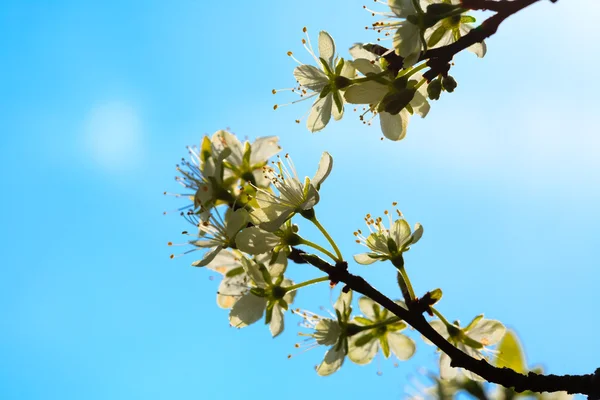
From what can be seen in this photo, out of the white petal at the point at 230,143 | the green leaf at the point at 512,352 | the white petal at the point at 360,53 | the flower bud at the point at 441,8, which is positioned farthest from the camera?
the green leaf at the point at 512,352

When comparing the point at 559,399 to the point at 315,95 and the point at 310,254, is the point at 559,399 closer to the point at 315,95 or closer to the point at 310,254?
the point at 310,254

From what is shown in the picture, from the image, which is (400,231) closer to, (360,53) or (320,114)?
(320,114)

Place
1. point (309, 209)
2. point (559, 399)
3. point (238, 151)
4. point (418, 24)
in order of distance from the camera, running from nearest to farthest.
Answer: point (418, 24) → point (309, 209) → point (238, 151) → point (559, 399)

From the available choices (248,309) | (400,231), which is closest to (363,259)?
(400,231)

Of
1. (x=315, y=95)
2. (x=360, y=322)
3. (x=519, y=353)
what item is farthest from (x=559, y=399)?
(x=315, y=95)

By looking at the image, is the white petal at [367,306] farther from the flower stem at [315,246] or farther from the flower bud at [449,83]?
the flower bud at [449,83]

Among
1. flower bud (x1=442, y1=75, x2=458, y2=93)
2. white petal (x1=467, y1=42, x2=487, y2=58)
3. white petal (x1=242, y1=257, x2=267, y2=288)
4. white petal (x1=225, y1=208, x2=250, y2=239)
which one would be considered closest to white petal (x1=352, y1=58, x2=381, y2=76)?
flower bud (x1=442, y1=75, x2=458, y2=93)

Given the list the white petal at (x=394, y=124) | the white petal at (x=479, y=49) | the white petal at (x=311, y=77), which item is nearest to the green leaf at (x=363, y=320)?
the white petal at (x=394, y=124)
